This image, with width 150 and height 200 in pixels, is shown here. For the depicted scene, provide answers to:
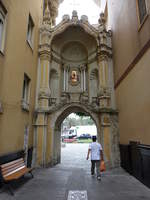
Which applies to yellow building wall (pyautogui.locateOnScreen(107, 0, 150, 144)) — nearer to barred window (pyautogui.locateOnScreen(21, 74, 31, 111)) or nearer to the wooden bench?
the wooden bench

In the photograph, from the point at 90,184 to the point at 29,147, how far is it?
3.76 metres

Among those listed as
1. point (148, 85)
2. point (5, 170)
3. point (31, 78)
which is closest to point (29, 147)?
point (5, 170)

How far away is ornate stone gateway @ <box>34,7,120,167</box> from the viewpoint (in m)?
8.45

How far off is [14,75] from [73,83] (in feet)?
16.9

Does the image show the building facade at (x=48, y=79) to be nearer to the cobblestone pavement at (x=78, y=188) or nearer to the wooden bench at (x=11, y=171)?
the wooden bench at (x=11, y=171)

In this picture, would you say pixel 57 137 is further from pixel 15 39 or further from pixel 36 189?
pixel 15 39

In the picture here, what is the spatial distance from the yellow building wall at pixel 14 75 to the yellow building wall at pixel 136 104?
493 cm

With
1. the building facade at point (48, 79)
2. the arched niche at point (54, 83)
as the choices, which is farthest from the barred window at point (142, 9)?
the arched niche at point (54, 83)

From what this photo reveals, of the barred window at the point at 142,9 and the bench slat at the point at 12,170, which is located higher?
the barred window at the point at 142,9

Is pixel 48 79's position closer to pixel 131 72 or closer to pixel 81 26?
pixel 81 26

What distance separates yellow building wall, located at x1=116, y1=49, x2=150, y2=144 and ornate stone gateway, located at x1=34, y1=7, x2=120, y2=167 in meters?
0.95

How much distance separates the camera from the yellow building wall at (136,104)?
17.7ft

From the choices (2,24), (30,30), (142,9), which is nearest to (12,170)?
(2,24)

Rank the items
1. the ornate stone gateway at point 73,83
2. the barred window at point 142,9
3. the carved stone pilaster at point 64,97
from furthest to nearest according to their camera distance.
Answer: the carved stone pilaster at point 64,97, the ornate stone gateway at point 73,83, the barred window at point 142,9
